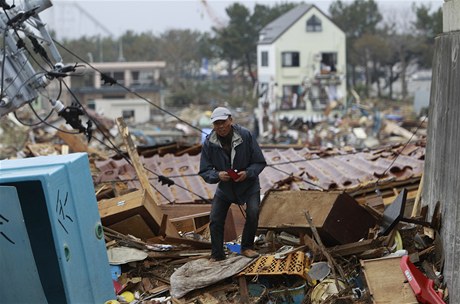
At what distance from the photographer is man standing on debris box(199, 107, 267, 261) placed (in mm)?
8148

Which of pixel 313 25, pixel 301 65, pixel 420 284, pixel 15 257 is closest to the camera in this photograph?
pixel 15 257

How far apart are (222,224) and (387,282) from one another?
1895 millimetres

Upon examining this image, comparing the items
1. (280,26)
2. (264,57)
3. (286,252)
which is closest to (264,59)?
(264,57)

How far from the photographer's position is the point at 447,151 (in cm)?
847

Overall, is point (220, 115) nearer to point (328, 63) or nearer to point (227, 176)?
point (227, 176)

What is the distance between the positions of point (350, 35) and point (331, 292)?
79.2 metres

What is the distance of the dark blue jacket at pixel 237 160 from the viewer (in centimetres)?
823

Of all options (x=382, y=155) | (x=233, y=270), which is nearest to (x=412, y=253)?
(x=233, y=270)

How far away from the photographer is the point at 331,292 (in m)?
7.85

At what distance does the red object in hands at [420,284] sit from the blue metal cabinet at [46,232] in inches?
120

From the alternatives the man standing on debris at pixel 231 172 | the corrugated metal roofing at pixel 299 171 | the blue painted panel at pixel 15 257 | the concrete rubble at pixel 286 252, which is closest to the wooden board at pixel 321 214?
the concrete rubble at pixel 286 252

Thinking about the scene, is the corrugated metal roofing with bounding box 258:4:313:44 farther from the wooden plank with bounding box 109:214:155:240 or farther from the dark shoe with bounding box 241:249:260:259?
the dark shoe with bounding box 241:249:260:259

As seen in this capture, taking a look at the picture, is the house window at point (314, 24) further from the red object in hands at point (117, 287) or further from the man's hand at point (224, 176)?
the red object in hands at point (117, 287)

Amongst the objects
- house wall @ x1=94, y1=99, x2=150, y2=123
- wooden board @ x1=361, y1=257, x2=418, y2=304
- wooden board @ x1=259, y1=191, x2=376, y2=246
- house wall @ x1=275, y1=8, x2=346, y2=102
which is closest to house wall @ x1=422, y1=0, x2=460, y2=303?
wooden board @ x1=361, y1=257, x2=418, y2=304
